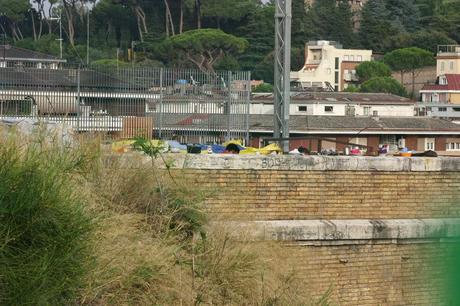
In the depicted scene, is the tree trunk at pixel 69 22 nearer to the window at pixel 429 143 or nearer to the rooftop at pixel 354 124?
the rooftop at pixel 354 124

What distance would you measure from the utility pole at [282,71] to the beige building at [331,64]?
65.2 metres

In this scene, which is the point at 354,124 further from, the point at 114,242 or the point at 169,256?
the point at 114,242

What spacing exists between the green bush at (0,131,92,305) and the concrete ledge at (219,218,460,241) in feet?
8.21

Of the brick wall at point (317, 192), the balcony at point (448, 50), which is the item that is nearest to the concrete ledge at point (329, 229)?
the brick wall at point (317, 192)

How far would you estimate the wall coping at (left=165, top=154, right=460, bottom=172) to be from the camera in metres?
9.77

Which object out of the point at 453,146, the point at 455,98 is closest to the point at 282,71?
the point at 453,146

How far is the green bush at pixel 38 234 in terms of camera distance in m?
6.33

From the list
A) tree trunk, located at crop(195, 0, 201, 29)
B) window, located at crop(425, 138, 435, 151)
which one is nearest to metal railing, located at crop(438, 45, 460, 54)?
tree trunk, located at crop(195, 0, 201, 29)

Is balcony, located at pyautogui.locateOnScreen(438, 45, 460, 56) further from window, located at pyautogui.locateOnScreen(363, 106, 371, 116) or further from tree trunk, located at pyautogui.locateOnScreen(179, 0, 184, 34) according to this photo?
window, located at pyautogui.locateOnScreen(363, 106, 371, 116)

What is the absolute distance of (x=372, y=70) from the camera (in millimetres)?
75688

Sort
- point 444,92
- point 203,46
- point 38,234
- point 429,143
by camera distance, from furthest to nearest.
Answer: point 203,46 → point 444,92 → point 429,143 → point 38,234

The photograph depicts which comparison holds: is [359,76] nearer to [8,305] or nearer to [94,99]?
[94,99]

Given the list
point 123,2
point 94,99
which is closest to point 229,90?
point 94,99

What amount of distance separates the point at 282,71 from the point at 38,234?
25.6ft
